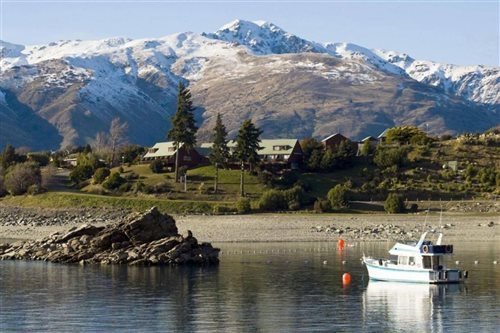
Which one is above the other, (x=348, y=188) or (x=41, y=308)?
(x=348, y=188)

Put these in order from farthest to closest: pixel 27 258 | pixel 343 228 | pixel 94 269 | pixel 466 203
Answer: pixel 466 203 → pixel 343 228 → pixel 27 258 → pixel 94 269

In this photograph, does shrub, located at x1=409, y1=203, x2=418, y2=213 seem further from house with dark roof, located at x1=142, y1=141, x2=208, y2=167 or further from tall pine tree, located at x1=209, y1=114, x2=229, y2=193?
house with dark roof, located at x1=142, y1=141, x2=208, y2=167

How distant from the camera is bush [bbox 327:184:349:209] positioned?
397 ft

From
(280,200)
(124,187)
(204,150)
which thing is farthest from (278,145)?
(280,200)

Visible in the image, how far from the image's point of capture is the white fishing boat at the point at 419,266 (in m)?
68.0

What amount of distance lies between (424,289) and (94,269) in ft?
82.8

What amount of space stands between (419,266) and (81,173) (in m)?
81.3

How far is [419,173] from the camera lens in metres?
136

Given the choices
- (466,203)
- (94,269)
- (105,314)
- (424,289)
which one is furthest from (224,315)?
(466,203)

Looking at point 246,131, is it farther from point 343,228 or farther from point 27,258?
point 27,258

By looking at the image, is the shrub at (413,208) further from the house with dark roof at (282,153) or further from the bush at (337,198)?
the house with dark roof at (282,153)

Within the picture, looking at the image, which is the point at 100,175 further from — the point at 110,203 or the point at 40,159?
the point at 40,159

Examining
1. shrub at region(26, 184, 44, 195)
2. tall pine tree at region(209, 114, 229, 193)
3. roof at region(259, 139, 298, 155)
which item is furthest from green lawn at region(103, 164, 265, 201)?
roof at region(259, 139, 298, 155)

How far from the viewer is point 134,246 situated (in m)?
83.6
